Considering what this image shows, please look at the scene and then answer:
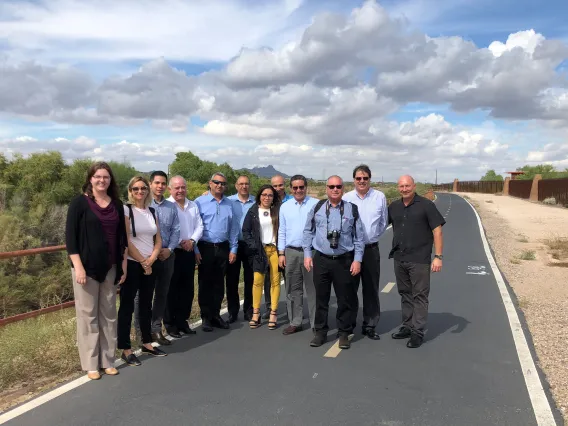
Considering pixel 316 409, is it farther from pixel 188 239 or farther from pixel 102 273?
pixel 188 239

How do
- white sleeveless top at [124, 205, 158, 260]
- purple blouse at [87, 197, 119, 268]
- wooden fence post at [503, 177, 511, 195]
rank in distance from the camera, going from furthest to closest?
wooden fence post at [503, 177, 511, 195] < white sleeveless top at [124, 205, 158, 260] < purple blouse at [87, 197, 119, 268]

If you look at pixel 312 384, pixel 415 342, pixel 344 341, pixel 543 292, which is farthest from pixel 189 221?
pixel 543 292

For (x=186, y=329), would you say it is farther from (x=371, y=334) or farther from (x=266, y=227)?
(x=371, y=334)

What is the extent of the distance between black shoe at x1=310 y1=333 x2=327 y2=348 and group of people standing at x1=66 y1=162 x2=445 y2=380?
1 cm

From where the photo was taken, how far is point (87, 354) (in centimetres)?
486

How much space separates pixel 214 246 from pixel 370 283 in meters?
2.01

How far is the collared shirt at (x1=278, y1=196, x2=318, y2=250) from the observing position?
626cm

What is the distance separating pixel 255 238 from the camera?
6559 mm

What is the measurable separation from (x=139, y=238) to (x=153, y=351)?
4.10 ft

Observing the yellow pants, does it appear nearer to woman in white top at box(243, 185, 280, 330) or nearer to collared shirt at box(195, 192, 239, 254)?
woman in white top at box(243, 185, 280, 330)

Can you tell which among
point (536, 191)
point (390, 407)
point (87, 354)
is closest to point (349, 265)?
point (390, 407)

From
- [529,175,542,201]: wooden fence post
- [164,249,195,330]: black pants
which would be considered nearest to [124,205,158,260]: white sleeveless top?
[164,249,195,330]: black pants

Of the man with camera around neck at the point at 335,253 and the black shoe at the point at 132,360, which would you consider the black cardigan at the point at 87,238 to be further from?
the man with camera around neck at the point at 335,253

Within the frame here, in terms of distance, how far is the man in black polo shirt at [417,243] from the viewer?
5.96 m
